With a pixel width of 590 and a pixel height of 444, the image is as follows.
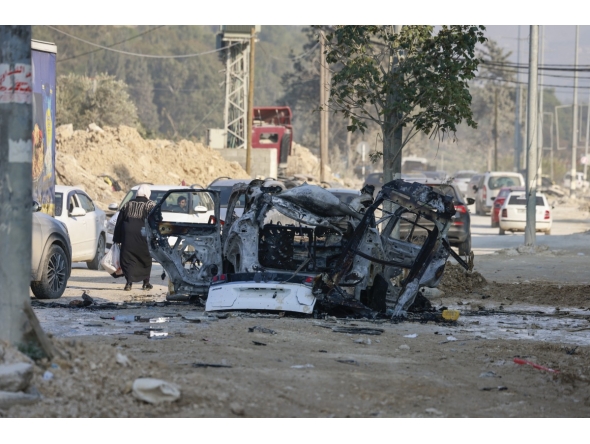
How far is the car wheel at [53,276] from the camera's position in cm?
1323

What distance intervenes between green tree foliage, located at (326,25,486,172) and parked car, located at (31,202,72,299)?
4834mm

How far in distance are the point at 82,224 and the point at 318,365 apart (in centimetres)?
1123

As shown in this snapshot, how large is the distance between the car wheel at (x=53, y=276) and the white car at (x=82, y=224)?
354 centimetres

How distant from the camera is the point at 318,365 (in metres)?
7.98

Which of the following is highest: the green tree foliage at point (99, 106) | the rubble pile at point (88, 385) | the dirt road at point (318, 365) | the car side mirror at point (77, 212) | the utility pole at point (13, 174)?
the green tree foliage at point (99, 106)

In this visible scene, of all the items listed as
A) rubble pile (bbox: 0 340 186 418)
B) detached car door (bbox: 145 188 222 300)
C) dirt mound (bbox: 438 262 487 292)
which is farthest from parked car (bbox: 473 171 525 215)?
rubble pile (bbox: 0 340 186 418)

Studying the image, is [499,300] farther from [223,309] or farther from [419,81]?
[223,309]

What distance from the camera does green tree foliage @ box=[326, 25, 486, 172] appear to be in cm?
1529

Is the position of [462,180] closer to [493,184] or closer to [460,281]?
[493,184]

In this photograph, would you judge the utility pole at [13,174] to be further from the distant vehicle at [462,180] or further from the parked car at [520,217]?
the distant vehicle at [462,180]

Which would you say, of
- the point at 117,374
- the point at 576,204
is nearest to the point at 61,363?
the point at 117,374

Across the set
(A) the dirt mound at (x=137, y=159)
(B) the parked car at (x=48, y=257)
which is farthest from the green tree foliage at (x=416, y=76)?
(A) the dirt mound at (x=137, y=159)

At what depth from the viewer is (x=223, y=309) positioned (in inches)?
440

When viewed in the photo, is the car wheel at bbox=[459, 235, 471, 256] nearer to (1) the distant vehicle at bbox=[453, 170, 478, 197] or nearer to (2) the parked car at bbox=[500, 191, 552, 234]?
(2) the parked car at bbox=[500, 191, 552, 234]
